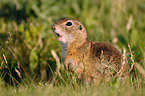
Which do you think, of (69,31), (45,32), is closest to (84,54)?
(69,31)

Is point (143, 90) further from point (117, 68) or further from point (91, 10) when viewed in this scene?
point (91, 10)

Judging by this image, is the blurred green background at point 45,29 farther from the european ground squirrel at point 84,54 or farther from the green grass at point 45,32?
the european ground squirrel at point 84,54

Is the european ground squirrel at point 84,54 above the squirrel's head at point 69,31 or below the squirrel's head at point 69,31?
below

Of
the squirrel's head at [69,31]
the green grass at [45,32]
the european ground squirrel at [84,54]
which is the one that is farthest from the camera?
the green grass at [45,32]

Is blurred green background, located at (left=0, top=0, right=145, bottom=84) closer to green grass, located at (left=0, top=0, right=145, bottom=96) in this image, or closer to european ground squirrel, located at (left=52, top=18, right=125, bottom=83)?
green grass, located at (left=0, top=0, right=145, bottom=96)

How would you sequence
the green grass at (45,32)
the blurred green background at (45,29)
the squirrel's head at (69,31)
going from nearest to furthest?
the squirrel's head at (69,31) < the green grass at (45,32) < the blurred green background at (45,29)

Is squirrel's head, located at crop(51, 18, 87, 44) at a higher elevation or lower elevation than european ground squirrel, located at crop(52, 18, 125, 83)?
higher

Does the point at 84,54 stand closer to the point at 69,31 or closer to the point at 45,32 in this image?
the point at 69,31

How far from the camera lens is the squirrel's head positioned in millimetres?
4051

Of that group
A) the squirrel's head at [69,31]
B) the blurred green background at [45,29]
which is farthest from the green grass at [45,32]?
the squirrel's head at [69,31]

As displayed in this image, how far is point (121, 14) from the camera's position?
23.4 feet

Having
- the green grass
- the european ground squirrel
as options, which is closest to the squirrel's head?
the european ground squirrel

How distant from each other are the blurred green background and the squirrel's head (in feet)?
2.30

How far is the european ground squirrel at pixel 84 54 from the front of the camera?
376 cm
